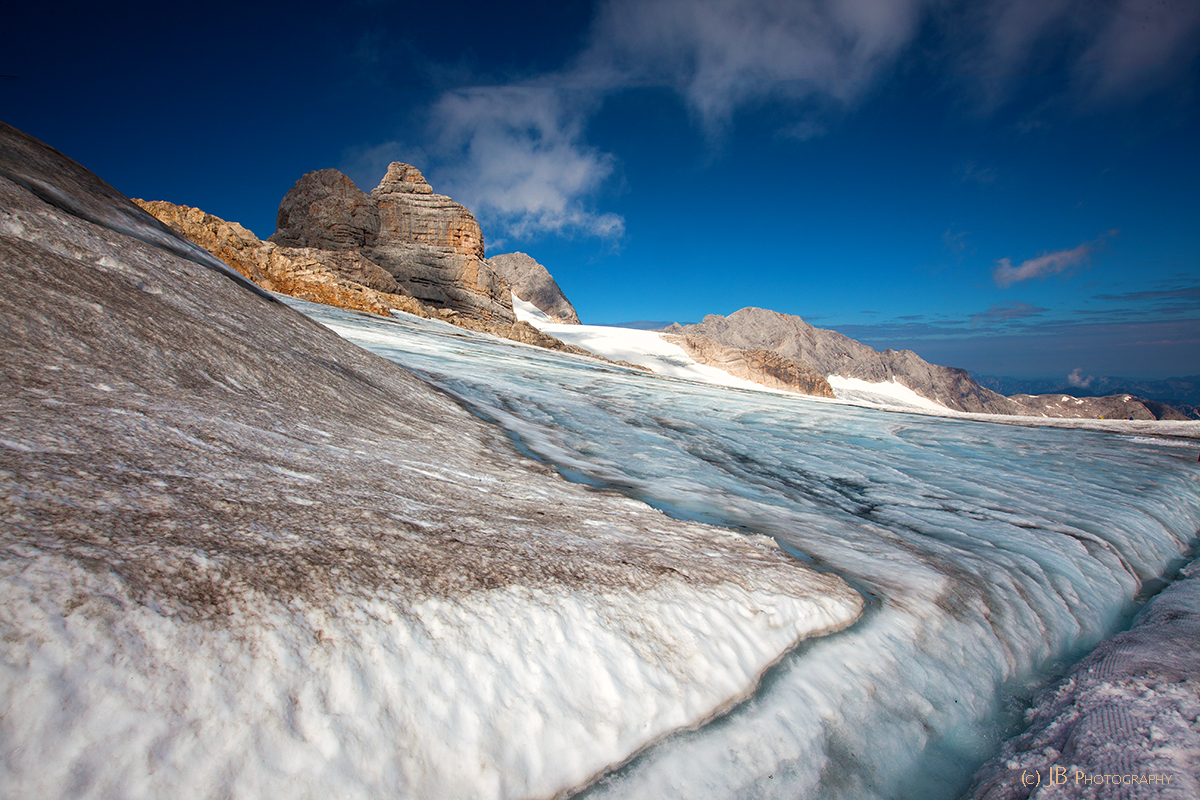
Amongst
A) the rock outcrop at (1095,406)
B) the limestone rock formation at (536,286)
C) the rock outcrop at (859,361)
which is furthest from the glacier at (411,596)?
the rock outcrop at (1095,406)

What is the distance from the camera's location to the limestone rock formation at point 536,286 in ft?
227

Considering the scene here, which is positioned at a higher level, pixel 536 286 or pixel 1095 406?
pixel 536 286

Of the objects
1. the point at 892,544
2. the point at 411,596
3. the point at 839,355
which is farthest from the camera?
the point at 839,355

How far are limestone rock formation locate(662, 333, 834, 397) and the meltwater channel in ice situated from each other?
33.1 meters

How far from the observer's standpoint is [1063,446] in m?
6.73

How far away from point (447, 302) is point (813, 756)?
30618mm

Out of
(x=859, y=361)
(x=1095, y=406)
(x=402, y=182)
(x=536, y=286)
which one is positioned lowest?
(x=1095, y=406)

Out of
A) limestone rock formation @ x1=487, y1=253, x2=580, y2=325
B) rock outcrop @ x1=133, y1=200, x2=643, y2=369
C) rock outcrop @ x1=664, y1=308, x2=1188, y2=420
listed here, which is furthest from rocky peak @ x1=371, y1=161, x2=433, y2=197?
rock outcrop @ x1=664, y1=308, x2=1188, y2=420

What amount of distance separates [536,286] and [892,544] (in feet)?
227

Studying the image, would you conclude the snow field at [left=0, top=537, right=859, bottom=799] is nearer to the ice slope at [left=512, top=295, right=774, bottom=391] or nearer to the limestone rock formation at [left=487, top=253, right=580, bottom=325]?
the ice slope at [left=512, top=295, right=774, bottom=391]

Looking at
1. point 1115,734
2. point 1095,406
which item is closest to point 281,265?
point 1115,734

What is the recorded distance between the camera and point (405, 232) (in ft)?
102

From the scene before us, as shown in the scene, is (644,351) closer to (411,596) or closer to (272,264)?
(272,264)

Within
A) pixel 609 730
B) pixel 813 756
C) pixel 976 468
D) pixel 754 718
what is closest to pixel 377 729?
pixel 609 730
